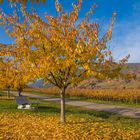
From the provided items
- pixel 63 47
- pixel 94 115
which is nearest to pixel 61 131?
pixel 63 47

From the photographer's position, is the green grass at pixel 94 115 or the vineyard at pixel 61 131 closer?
the vineyard at pixel 61 131

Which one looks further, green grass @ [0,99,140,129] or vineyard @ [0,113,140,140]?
green grass @ [0,99,140,129]

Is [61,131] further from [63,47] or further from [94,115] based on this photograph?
[94,115]

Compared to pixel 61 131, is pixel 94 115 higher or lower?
higher

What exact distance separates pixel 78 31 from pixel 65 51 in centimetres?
118

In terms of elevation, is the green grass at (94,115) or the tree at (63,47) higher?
the tree at (63,47)

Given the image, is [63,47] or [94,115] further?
[94,115]

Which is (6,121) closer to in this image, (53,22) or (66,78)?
(66,78)

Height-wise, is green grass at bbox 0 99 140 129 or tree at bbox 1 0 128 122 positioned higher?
tree at bbox 1 0 128 122

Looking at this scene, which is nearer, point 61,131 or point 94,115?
point 61,131

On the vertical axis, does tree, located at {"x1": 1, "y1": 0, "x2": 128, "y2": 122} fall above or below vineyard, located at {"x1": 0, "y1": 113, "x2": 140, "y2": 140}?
above

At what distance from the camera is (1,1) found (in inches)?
267

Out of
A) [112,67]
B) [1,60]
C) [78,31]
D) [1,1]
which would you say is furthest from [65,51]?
[1,1]

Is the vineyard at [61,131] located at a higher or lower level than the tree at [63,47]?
lower
